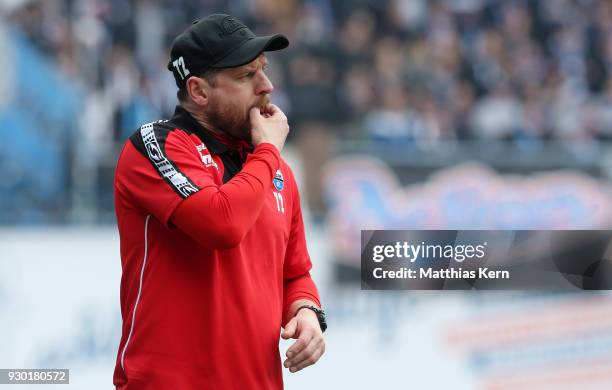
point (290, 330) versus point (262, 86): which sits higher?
point (262, 86)

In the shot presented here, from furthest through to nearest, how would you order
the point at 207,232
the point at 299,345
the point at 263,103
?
the point at 263,103
the point at 299,345
the point at 207,232

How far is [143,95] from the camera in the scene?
10000 mm

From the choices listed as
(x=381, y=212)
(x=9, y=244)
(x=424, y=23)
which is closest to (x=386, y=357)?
(x=381, y=212)

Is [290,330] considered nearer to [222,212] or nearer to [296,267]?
[296,267]

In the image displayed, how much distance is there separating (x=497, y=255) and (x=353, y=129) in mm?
2634

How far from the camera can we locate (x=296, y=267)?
3.25 meters

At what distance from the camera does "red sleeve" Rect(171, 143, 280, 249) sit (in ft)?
8.77

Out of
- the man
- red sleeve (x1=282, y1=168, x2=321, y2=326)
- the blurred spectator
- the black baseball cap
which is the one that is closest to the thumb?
the man

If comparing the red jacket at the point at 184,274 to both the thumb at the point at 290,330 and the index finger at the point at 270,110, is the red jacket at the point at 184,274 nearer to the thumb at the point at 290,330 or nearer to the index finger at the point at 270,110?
the thumb at the point at 290,330

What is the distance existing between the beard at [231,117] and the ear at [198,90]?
0.03 m

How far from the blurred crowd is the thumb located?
223 inches

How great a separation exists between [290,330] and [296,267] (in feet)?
1.03

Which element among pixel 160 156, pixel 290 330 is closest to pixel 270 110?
pixel 160 156

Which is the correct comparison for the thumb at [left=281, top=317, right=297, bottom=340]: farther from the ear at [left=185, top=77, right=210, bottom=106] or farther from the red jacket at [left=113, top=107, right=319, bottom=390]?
the ear at [left=185, top=77, right=210, bottom=106]
